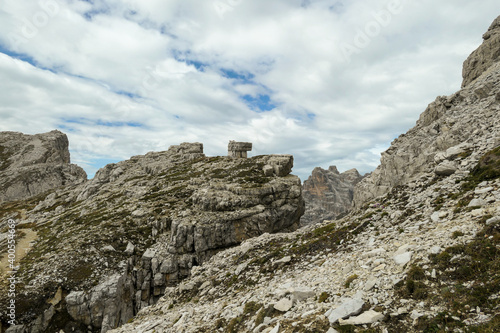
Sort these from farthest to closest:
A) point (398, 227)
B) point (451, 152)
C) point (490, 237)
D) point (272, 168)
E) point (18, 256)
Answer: point (272, 168)
point (18, 256)
point (451, 152)
point (398, 227)
point (490, 237)

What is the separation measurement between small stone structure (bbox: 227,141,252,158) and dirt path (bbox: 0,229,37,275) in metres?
65.6

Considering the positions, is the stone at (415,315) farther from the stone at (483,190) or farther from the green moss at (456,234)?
the stone at (483,190)

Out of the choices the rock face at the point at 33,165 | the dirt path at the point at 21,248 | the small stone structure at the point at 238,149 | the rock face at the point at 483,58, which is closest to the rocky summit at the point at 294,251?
the rock face at the point at 483,58

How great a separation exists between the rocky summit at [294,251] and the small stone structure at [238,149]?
104 ft

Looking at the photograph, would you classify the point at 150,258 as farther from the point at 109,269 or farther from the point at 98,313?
the point at 98,313

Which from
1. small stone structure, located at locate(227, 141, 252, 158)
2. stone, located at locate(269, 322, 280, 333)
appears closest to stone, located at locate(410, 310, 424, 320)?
stone, located at locate(269, 322, 280, 333)

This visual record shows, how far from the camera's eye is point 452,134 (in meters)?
26.7

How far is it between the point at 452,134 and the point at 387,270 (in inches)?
964

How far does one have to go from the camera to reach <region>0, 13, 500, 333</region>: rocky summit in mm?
8953

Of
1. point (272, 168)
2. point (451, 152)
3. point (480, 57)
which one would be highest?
point (480, 57)

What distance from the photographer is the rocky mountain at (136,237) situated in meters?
33.6

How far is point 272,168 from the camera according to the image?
221 feet

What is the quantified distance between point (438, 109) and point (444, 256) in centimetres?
3663

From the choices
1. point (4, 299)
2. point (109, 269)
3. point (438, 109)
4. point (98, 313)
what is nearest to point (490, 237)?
point (438, 109)
